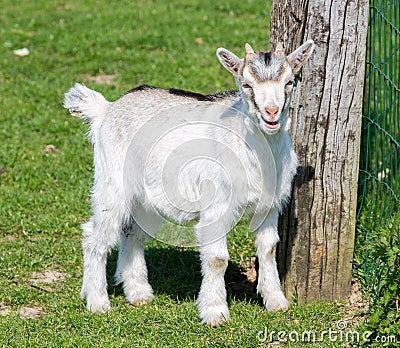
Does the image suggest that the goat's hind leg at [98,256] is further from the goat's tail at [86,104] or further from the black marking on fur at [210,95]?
the black marking on fur at [210,95]

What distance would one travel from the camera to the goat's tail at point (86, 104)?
249 inches

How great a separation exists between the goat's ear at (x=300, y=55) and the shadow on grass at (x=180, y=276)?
2009mm

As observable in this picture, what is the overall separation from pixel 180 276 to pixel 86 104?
1693 mm

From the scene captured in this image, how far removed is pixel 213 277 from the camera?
5.68 m

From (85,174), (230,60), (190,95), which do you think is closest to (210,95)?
(190,95)

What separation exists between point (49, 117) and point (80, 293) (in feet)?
13.3

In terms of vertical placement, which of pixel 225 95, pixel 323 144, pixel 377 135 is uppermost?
pixel 225 95

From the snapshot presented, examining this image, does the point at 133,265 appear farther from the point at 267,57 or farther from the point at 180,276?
the point at 267,57

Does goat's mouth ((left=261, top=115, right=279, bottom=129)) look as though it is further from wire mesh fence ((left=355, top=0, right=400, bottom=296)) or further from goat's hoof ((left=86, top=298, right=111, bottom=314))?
goat's hoof ((left=86, top=298, right=111, bottom=314))

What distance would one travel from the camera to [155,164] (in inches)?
229

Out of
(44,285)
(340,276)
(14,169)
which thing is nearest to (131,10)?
(14,169)

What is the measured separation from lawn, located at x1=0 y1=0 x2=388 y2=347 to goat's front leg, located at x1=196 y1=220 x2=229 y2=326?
0.10m

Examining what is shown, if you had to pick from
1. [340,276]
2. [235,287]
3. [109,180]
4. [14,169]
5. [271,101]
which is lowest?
[14,169]

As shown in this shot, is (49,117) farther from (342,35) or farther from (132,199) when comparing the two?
(342,35)
